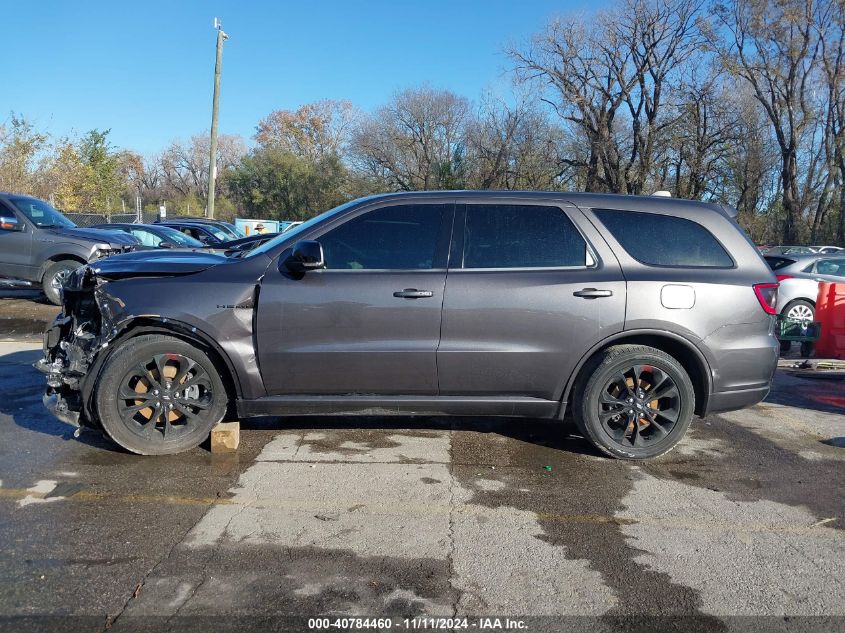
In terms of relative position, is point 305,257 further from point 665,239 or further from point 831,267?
point 831,267

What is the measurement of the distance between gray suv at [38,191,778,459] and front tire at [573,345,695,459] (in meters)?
0.01

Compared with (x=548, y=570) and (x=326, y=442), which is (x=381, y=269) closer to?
(x=326, y=442)

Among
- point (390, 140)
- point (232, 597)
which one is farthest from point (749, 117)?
point (232, 597)

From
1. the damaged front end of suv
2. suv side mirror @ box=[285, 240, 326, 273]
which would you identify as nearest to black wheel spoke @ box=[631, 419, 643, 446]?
suv side mirror @ box=[285, 240, 326, 273]

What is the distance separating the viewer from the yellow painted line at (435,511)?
12.1 ft

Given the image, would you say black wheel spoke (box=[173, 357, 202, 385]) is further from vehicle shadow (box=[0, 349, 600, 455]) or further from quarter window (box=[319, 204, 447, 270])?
quarter window (box=[319, 204, 447, 270])

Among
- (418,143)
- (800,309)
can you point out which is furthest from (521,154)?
(800,309)

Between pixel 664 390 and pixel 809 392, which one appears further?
pixel 809 392

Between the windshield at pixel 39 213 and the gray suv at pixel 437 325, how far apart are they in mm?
8352

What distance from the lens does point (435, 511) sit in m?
3.82

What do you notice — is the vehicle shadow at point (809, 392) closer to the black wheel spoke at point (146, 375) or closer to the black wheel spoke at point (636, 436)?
the black wheel spoke at point (636, 436)

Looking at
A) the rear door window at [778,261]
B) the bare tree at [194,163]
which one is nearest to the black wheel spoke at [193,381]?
the rear door window at [778,261]

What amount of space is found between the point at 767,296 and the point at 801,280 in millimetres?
9009

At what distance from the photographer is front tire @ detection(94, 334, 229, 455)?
4.35 m
